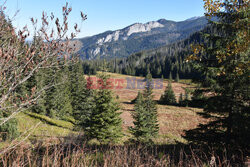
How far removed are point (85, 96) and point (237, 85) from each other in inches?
952

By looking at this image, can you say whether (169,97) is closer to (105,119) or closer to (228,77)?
(105,119)

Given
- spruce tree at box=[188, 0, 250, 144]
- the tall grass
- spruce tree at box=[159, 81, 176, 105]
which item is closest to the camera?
the tall grass

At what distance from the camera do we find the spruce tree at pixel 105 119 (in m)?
15.8

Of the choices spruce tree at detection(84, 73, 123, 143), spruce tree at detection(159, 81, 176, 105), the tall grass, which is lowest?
spruce tree at detection(159, 81, 176, 105)

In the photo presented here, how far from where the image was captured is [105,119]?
16.3 metres

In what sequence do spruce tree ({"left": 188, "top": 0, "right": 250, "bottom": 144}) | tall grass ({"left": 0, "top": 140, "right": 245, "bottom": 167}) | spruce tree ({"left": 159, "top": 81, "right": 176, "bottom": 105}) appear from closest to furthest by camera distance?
tall grass ({"left": 0, "top": 140, "right": 245, "bottom": 167}), spruce tree ({"left": 188, "top": 0, "right": 250, "bottom": 144}), spruce tree ({"left": 159, "top": 81, "right": 176, "bottom": 105})

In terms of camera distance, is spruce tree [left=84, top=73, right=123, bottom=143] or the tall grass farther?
spruce tree [left=84, top=73, right=123, bottom=143]

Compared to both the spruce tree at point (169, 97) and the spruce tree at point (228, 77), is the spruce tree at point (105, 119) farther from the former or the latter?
the spruce tree at point (169, 97)

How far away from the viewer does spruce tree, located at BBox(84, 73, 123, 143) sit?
15.8 metres

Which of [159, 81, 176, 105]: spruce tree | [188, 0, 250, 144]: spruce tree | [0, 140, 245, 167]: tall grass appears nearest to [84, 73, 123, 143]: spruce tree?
[188, 0, 250, 144]: spruce tree

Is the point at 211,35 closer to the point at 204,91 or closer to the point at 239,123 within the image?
the point at 204,91

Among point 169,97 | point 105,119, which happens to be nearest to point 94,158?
point 105,119

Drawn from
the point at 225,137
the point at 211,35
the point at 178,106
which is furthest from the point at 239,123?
the point at 178,106

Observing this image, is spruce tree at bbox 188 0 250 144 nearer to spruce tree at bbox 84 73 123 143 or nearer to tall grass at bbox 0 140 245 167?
tall grass at bbox 0 140 245 167
